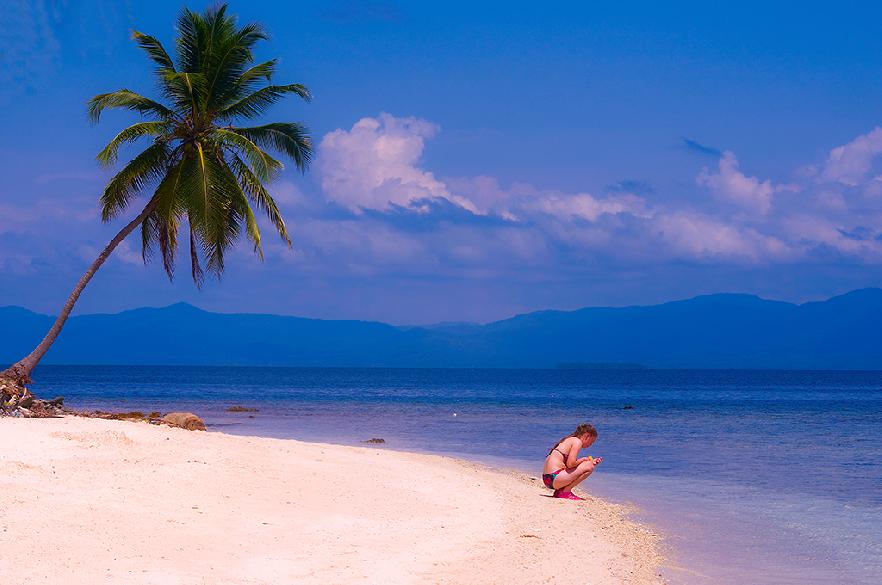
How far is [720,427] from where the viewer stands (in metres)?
37.9

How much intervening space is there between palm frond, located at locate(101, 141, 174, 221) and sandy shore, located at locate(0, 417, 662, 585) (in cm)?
929

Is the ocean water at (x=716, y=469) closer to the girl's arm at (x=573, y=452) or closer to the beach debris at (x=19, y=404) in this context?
the girl's arm at (x=573, y=452)

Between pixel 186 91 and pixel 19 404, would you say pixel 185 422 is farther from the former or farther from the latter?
pixel 186 91

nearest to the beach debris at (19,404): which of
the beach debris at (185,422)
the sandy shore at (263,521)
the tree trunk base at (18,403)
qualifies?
the tree trunk base at (18,403)

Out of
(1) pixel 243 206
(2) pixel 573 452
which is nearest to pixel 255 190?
(1) pixel 243 206

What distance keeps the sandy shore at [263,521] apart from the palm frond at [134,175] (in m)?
9.29

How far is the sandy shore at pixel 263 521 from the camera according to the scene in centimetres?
841

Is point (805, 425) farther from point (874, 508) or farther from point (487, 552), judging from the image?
point (487, 552)

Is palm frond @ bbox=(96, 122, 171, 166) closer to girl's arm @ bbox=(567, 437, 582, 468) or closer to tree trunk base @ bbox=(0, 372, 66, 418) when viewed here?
tree trunk base @ bbox=(0, 372, 66, 418)

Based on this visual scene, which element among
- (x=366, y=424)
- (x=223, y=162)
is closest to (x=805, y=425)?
(x=366, y=424)

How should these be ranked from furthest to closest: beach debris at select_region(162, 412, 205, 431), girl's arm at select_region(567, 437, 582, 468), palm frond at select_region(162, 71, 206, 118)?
palm frond at select_region(162, 71, 206, 118) → beach debris at select_region(162, 412, 205, 431) → girl's arm at select_region(567, 437, 582, 468)

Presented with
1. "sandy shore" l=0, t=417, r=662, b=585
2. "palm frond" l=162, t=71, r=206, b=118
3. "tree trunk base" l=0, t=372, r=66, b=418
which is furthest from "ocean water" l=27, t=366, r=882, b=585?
"palm frond" l=162, t=71, r=206, b=118

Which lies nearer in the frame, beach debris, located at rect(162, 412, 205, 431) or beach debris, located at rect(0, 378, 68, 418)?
beach debris, located at rect(0, 378, 68, 418)

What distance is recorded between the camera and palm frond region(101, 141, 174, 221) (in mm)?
23719
